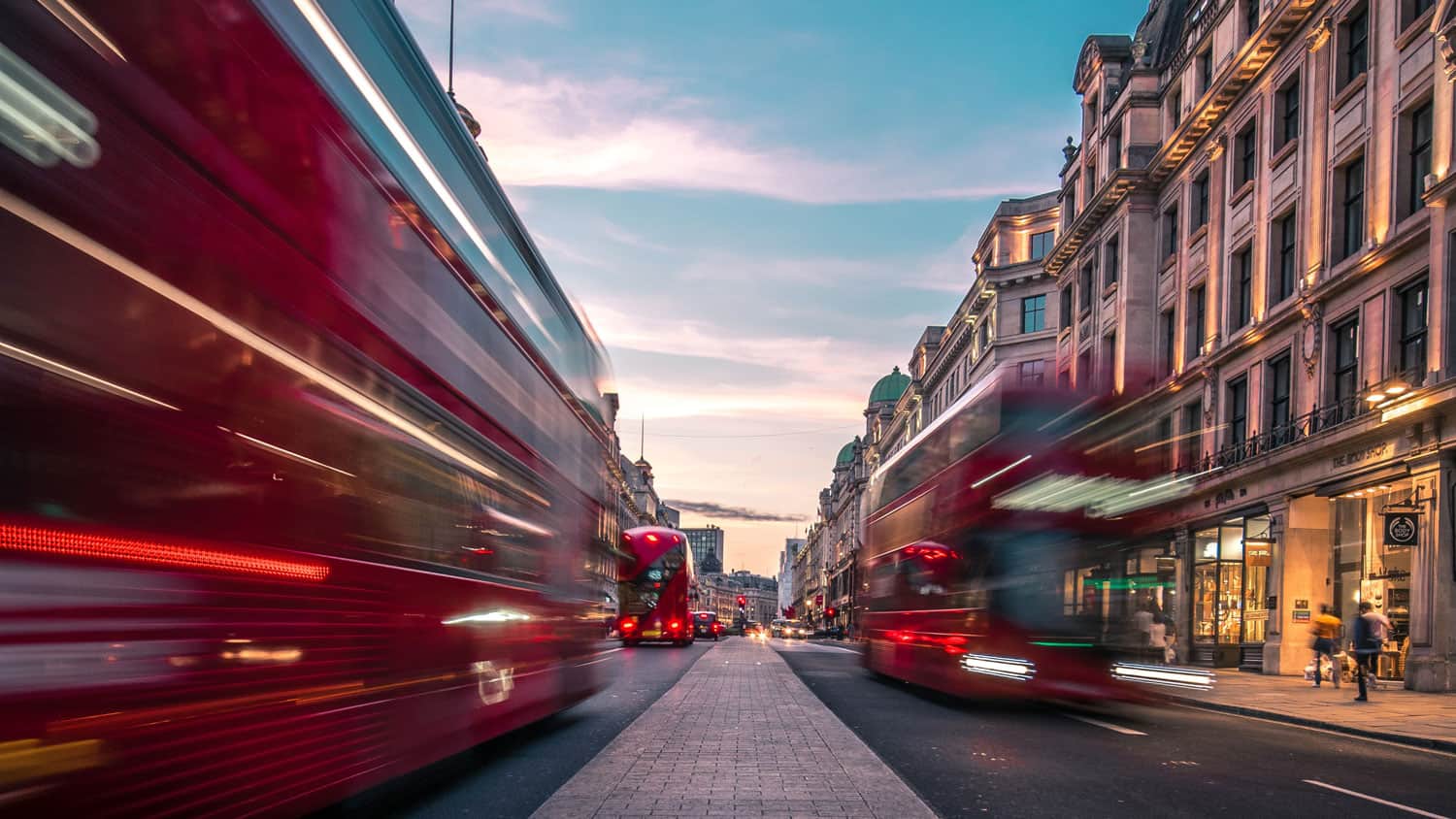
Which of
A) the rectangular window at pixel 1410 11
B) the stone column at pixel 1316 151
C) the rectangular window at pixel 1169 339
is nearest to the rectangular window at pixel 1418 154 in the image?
the rectangular window at pixel 1410 11

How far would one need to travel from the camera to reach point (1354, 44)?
27781 millimetres

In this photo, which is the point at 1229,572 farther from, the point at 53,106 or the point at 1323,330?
the point at 53,106

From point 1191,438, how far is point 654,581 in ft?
55.5

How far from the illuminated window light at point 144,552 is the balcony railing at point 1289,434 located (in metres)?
25.1

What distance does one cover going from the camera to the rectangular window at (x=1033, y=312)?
205 feet

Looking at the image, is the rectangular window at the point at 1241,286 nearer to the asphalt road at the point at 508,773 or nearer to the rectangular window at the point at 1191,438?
the rectangular window at the point at 1191,438

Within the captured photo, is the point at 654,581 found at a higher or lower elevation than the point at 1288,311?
lower

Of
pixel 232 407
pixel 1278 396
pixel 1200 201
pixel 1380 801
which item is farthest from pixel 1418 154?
pixel 232 407

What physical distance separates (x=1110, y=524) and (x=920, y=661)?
4.30 meters

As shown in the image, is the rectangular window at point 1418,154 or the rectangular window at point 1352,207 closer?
the rectangular window at point 1418,154

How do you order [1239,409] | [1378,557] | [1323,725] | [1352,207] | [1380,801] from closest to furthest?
[1380,801], [1323,725], [1378,557], [1352,207], [1239,409]

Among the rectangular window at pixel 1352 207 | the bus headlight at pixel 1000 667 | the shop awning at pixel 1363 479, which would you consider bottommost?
the bus headlight at pixel 1000 667

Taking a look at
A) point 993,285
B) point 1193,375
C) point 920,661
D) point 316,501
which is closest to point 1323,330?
point 1193,375

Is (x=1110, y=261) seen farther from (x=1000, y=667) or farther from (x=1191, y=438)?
(x=1000, y=667)
